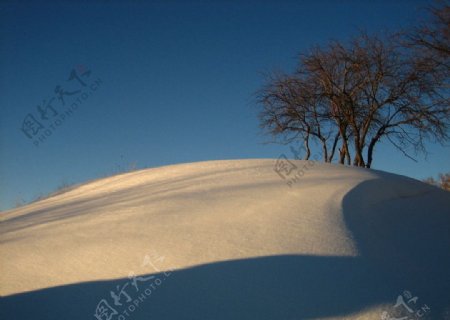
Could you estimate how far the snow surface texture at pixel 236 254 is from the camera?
284 cm

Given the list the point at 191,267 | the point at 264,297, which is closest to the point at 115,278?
the point at 191,267

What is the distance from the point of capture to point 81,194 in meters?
→ 6.33

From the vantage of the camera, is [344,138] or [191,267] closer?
[191,267]

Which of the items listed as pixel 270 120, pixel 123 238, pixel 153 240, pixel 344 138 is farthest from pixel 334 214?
pixel 270 120

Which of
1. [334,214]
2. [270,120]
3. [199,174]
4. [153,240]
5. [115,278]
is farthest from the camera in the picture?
[270,120]

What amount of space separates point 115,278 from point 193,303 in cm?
73

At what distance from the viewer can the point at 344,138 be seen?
12539 millimetres

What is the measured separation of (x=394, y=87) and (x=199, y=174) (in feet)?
28.0

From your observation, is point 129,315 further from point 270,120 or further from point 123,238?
point 270,120

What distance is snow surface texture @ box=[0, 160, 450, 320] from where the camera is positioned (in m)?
2.84

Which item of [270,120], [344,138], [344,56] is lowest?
[344,138]

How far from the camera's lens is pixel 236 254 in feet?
11.1

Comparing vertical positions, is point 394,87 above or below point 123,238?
above

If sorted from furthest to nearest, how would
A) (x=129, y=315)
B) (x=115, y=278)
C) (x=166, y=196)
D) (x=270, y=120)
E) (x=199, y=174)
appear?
(x=270, y=120) → (x=199, y=174) → (x=166, y=196) → (x=115, y=278) → (x=129, y=315)
